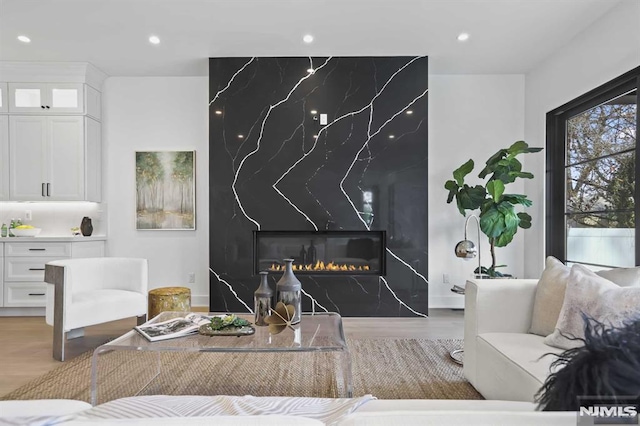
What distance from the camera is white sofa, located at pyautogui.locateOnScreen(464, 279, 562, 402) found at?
188 cm

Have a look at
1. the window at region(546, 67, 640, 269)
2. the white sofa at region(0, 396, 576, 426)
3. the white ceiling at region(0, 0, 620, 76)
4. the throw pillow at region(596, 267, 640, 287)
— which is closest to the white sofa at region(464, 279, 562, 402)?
the throw pillow at region(596, 267, 640, 287)

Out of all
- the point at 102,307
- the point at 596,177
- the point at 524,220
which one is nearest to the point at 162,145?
the point at 102,307

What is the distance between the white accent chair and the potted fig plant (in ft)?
10.3

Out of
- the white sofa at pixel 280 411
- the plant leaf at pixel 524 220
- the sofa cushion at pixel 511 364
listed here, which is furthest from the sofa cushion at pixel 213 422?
the plant leaf at pixel 524 220

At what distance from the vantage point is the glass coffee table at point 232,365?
1.88 metres

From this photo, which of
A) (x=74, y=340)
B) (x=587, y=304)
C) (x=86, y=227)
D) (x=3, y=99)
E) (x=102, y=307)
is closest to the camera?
(x=587, y=304)

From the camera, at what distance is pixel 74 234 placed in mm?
4480

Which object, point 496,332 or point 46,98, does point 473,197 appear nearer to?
point 496,332

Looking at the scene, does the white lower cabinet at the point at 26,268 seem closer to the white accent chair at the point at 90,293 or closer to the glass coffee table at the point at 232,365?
the white accent chair at the point at 90,293

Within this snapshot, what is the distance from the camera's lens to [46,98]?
4227 mm

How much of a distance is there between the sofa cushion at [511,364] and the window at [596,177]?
5.29ft

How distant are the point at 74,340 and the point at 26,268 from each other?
4.56 ft

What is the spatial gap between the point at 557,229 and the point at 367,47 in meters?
2.78

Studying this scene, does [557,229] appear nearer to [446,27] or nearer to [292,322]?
[446,27]
